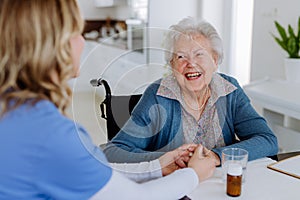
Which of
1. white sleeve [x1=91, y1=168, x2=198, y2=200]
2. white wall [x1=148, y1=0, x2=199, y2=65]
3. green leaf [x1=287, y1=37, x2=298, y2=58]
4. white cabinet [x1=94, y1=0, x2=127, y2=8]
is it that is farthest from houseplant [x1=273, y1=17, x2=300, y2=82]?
white cabinet [x1=94, y1=0, x2=127, y2=8]

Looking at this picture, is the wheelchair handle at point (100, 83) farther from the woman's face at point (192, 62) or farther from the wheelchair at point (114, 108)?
the woman's face at point (192, 62)

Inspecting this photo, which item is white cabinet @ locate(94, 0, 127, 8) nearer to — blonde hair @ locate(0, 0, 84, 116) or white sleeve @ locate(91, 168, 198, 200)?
white sleeve @ locate(91, 168, 198, 200)

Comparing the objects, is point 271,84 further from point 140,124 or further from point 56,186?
point 56,186

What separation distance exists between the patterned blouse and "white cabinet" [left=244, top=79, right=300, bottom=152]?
108cm

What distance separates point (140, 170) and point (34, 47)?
0.65 m

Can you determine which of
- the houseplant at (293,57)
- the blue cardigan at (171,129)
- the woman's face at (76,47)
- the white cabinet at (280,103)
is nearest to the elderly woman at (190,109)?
the blue cardigan at (171,129)

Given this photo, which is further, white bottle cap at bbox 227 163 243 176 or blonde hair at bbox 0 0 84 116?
white bottle cap at bbox 227 163 243 176

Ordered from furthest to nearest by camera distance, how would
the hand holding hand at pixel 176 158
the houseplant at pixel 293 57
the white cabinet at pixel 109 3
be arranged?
1. the white cabinet at pixel 109 3
2. the houseplant at pixel 293 57
3. the hand holding hand at pixel 176 158

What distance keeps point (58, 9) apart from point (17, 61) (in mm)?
121

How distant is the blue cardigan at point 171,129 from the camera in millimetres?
1437

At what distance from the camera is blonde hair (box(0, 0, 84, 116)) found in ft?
2.33

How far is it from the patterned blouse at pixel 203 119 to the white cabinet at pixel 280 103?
108 centimetres

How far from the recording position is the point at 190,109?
5.03ft

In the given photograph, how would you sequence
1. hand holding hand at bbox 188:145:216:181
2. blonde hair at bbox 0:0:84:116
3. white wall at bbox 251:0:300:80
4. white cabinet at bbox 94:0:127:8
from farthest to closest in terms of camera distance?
white cabinet at bbox 94:0:127:8, white wall at bbox 251:0:300:80, hand holding hand at bbox 188:145:216:181, blonde hair at bbox 0:0:84:116
